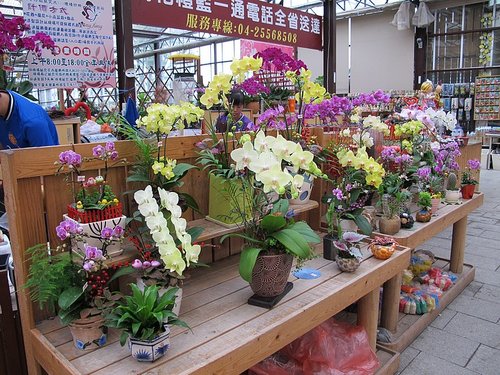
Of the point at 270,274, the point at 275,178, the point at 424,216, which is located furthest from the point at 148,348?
the point at 424,216

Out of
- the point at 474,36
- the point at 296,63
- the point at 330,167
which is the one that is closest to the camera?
the point at 296,63

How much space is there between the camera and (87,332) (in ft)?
4.45

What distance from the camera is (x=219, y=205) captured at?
6.19ft

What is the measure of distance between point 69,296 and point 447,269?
302 cm

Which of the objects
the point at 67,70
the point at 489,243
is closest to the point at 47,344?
the point at 67,70

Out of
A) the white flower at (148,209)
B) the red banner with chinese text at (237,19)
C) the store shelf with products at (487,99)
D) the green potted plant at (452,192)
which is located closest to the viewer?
the white flower at (148,209)

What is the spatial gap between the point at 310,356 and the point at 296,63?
51.9 inches

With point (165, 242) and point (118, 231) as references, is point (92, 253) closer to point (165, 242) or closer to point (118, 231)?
point (118, 231)

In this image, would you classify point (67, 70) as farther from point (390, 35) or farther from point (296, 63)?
point (390, 35)

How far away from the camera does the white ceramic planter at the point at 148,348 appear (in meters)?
1.27

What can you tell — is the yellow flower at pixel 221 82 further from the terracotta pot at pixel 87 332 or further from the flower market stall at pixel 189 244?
the terracotta pot at pixel 87 332

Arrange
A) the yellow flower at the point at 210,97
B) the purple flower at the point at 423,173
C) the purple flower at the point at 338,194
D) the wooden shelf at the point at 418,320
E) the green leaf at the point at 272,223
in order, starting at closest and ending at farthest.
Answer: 1. the green leaf at the point at 272,223
2. the yellow flower at the point at 210,97
3. the purple flower at the point at 338,194
4. the wooden shelf at the point at 418,320
5. the purple flower at the point at 423,173

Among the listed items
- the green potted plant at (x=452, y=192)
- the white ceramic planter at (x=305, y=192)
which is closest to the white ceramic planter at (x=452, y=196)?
the green potted plant at (x=452, y=192)

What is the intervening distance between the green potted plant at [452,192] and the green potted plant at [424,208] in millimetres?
531
